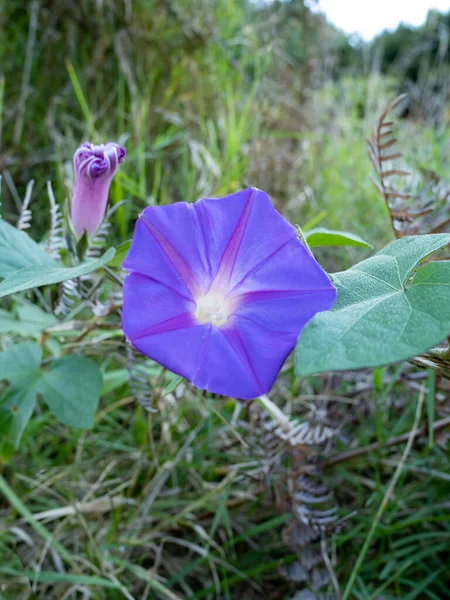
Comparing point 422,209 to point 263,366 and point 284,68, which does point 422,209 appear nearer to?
point 263,366

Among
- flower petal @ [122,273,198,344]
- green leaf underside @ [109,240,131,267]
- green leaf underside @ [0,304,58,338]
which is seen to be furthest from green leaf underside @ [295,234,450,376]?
green leaf underside @ [0,304,58,338]

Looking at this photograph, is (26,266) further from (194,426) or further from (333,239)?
(194,426)

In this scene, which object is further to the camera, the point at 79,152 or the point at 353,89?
the point at 353,89

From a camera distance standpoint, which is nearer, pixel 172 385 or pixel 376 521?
pixel 172 385

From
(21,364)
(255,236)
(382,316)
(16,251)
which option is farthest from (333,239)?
(21,364)

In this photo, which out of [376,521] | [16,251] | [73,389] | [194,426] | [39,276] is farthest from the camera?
[194,426]

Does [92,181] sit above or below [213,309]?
above

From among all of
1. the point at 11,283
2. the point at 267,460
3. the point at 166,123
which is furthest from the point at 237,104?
the point at 11,283
